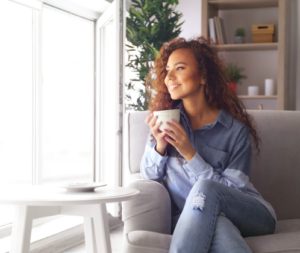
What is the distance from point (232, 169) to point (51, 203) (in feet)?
2.24

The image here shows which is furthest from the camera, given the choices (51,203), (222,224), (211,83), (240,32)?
(240,32)

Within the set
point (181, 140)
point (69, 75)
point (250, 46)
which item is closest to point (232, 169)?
point (181, 140)

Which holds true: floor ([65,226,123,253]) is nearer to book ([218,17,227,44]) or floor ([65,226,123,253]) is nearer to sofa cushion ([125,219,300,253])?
sofa cushion ([125,219,300,253])

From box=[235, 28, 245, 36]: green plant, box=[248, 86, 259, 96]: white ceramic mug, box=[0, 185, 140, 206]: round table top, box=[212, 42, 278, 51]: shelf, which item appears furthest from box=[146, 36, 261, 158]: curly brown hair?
box=[235, 28, 245, 36]: green plant

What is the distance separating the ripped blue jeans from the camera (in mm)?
1045

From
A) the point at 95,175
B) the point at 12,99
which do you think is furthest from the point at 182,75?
the point at 12,99

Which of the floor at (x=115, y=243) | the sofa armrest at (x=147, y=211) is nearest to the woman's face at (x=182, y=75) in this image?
the sofa armrest at (x=147, y=211)

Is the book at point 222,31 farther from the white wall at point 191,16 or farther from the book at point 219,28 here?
the white wall at point 191,16

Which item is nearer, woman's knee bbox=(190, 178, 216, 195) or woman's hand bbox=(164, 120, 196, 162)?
woman's knee bbox=(190, 178, 216, 195)

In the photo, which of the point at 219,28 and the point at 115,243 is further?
the point at 219,28

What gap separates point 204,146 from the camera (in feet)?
4.83

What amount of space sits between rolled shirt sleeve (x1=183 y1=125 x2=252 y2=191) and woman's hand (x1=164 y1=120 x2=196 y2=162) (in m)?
0.02

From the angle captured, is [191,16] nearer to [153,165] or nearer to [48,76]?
[48,76]

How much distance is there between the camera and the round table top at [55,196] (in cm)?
99
